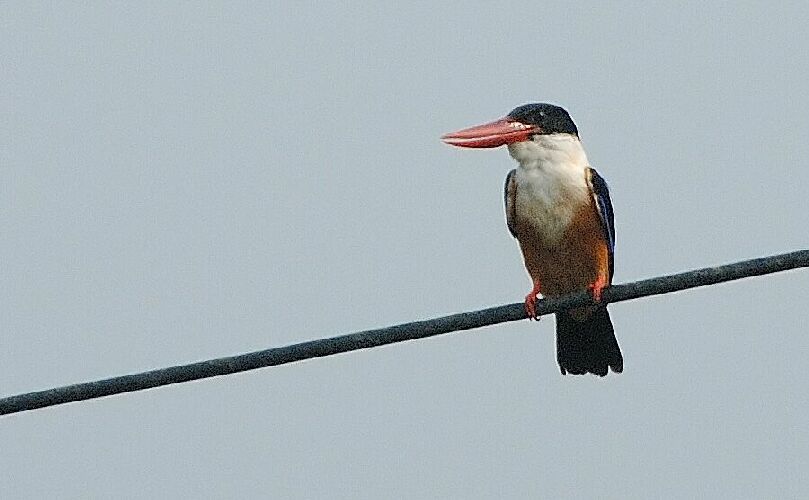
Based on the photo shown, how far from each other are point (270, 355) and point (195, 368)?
218 millimetres

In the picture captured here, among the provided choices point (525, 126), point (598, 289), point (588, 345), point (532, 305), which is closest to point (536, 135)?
point (525, 126)

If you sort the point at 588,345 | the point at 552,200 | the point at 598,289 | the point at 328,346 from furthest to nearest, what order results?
1. the point at 588,345
2. the point at 552,200
3. the point at 598,289
4. the point at 328,346

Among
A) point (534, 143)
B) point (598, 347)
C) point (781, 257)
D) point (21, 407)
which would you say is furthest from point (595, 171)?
point (21, 407)

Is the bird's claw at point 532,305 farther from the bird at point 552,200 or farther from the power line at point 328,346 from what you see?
the power line at point 328,346

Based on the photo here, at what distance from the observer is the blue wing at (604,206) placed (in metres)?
7.11

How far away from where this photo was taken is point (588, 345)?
24.6 feet

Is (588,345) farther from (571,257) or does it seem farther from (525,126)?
(525,126)

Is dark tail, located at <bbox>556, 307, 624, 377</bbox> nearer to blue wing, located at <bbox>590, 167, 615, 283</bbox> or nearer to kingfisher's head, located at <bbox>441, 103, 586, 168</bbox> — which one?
blue wing, located at <bbox>590, 167, 615, 283</bbox>

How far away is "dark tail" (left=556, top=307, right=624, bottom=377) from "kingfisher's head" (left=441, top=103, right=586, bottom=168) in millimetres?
843

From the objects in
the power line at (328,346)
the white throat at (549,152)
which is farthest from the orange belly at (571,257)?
the power line at (328,346)

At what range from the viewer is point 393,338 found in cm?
445

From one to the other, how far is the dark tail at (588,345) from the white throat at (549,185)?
2.00 ft

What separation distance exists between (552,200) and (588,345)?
87cm

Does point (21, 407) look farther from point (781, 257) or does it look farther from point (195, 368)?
point (781, 257)
